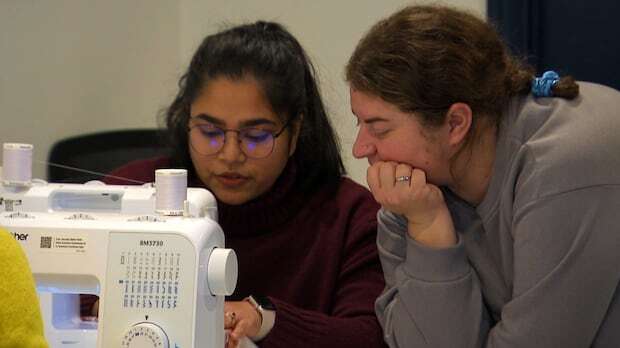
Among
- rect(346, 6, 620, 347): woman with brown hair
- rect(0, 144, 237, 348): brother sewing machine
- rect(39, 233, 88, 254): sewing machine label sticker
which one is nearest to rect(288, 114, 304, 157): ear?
rect(346, 6, 620, 347): woman with brown hair

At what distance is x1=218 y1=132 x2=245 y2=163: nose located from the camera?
168 cm

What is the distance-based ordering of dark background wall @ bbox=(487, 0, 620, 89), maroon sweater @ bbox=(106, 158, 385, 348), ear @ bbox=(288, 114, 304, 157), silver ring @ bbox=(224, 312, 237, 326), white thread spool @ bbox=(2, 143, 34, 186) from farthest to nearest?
dark background wall @ bbox=(487, 0, 620, 89) < ear @ bbox=(288, 114, 304, 157) < maroon sweater @ bbox=(106, 158, 385, 348) < silver ring @ bbox=(224, 312, 237, 326) < white thread spool @ bbox=(2, 143, 34, 186)

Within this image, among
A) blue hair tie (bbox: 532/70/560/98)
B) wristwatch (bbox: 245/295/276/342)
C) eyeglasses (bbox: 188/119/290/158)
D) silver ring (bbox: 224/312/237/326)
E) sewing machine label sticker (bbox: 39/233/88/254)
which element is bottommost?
wristwatch (bbox: 245/295/276/342)

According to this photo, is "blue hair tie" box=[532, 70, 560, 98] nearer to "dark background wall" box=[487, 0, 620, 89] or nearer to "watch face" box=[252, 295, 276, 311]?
"watch face" box=[252, 295, 276, 311]

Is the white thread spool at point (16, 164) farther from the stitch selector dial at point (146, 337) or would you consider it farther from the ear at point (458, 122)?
the ear at point (458, 122)

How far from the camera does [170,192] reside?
3.83ft

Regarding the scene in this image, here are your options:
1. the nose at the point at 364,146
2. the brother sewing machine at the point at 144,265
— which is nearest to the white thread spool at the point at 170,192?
the brother sewing machine at the point at 144,265

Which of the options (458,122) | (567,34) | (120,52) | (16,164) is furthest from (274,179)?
(120,52)

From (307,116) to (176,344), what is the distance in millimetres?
780

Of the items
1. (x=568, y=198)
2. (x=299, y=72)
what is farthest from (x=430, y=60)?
(x=299, y=72)

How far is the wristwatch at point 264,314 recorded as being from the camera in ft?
4.61

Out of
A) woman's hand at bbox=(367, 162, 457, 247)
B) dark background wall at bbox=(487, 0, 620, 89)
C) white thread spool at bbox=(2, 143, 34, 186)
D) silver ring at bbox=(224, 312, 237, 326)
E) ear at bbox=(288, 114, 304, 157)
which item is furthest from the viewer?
dark background wall at bbox=(487, 0, 620, 89)

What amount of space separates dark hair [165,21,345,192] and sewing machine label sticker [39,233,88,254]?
25.2 inches

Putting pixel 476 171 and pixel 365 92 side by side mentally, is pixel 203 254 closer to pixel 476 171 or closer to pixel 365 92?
pixel 365 92
